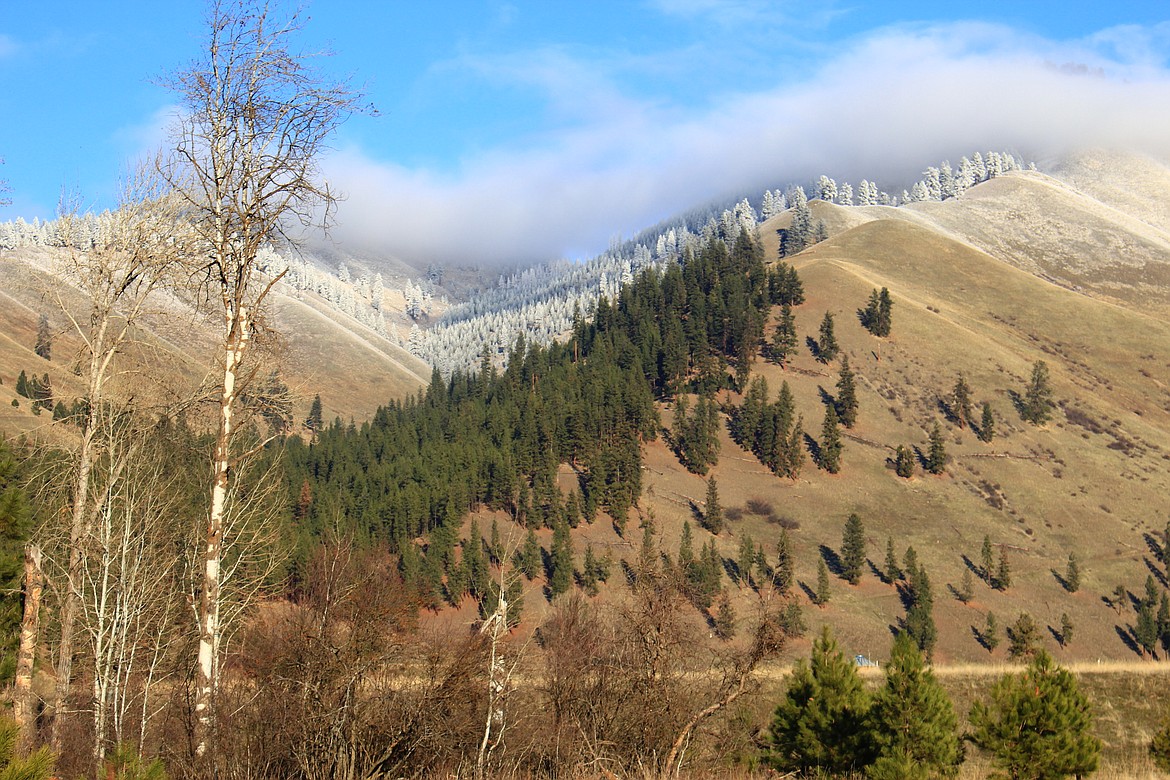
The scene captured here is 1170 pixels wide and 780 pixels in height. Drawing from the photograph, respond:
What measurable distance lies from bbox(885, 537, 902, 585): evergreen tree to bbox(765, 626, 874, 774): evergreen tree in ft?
182

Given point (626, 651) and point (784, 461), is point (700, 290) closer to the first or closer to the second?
point (784, 461)

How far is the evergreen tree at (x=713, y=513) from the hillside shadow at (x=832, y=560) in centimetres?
1012

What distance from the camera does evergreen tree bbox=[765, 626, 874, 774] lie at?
23.8 meters

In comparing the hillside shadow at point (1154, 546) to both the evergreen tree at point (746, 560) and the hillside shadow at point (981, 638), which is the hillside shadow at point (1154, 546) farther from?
the evergreen tree at point (746, 560)

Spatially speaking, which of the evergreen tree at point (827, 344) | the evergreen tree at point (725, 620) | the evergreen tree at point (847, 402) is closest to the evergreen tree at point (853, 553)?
the evergreen tree at point (725, 620)

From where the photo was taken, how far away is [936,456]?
324 ft

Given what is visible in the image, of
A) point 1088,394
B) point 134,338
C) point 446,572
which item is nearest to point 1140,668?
point 134,338

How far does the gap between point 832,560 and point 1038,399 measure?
43.9 m

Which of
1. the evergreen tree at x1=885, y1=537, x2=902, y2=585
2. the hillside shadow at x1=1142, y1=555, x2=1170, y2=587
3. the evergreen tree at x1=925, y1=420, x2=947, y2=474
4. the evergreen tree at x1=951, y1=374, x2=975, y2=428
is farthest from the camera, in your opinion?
the evergreen tree at x1=951, y1=374, x2=975, y2=428

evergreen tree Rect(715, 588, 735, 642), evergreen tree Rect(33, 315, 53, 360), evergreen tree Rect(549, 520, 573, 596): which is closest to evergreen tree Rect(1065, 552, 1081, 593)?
evergreen tree Rect(715, 588, 735, 642)

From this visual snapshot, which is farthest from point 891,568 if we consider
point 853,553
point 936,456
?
point 936,456

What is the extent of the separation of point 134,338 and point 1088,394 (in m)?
126

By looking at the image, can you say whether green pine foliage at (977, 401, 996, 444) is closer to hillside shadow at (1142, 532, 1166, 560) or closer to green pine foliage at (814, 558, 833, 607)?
hillside shadow at (1142, 532, 1166, 560)

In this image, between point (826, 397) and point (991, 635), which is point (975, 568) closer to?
point (991, 635)
